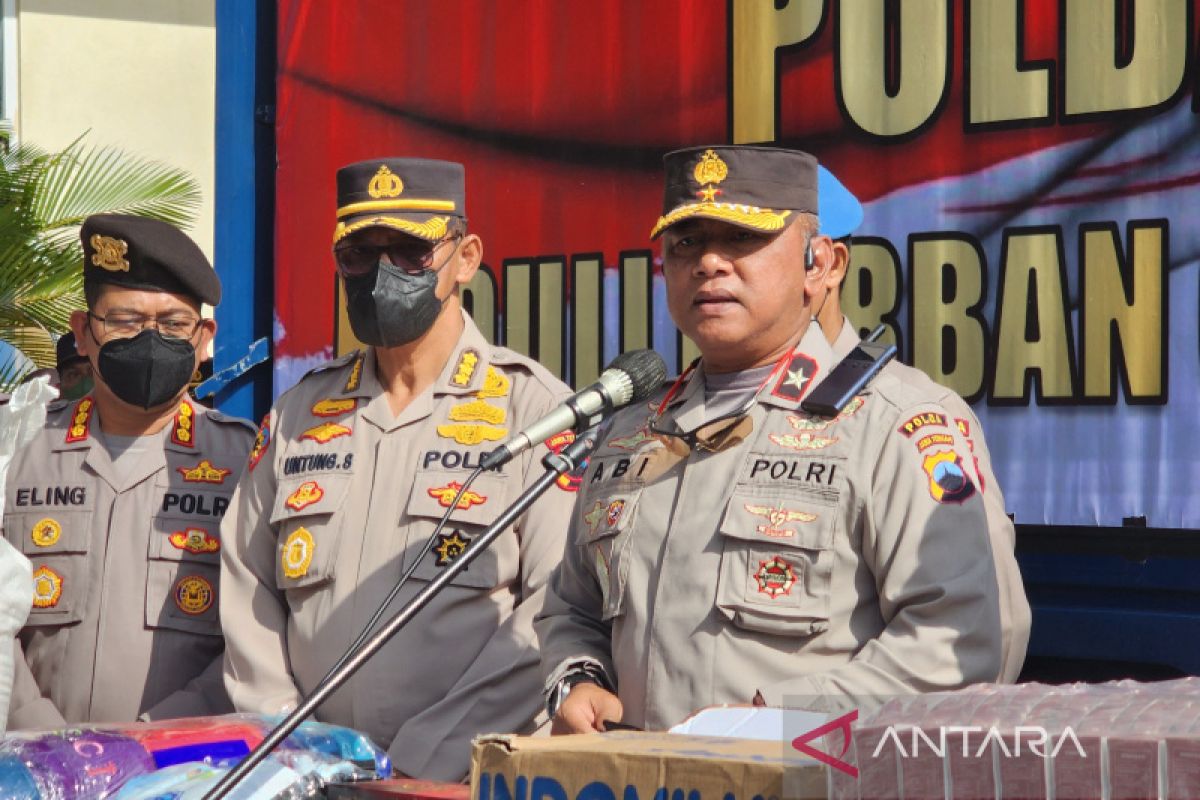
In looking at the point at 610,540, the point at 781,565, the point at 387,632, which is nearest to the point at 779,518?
the point at 781,565

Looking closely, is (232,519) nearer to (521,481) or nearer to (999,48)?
(521,481)

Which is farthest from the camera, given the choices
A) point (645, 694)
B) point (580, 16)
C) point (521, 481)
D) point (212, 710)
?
point (580, 16)

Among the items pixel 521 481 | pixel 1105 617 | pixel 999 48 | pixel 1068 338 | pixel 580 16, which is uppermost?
pixel 580 16

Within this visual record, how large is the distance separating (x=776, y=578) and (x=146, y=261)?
2.07 metres

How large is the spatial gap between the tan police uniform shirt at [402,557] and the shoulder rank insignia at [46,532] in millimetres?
540

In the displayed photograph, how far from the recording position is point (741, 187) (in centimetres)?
283

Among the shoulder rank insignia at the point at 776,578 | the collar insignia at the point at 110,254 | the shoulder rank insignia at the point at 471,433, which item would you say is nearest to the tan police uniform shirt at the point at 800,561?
the shoulder rank insignia at the point at 776,578

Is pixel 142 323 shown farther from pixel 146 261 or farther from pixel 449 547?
pixel 449 547

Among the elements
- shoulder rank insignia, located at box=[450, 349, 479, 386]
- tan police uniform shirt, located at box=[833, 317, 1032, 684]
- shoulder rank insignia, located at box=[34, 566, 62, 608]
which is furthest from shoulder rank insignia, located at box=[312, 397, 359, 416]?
tan police uniform shirt, located at box=[833, 317, 1032, 684]

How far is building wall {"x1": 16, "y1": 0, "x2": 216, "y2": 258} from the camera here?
559 inches

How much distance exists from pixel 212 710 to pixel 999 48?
2.35m

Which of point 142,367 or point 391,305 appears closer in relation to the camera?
point 391,305

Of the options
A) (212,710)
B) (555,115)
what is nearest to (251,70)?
(555,115)

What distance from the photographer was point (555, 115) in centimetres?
460
